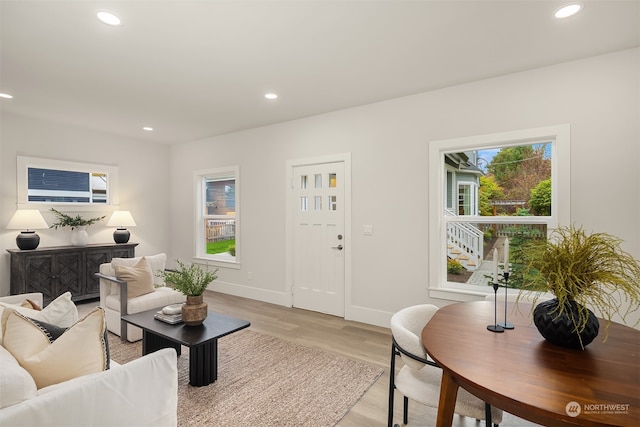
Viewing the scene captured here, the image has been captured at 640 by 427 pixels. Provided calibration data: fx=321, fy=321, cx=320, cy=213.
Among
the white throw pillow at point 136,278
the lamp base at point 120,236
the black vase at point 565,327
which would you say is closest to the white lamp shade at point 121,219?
the lamp base at point 120,236

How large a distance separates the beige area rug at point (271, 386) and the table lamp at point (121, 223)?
233 cm

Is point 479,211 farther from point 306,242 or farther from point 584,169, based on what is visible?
point 306,242

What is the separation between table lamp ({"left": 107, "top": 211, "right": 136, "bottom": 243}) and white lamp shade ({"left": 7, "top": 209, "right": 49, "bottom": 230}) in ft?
2.81

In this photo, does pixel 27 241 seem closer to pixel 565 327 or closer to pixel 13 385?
pixel 13 385

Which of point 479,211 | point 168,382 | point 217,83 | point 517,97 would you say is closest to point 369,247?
point 479,211

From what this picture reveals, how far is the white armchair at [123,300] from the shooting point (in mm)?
3207

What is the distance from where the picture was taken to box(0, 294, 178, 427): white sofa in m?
0.95

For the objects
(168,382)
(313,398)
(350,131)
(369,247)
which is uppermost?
(350,131)

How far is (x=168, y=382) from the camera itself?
1274mm

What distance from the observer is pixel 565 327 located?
136 centimetres

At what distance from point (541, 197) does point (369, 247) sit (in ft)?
5.90

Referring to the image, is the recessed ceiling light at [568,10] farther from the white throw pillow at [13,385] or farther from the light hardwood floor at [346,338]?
the white throw pillow at [13,385]

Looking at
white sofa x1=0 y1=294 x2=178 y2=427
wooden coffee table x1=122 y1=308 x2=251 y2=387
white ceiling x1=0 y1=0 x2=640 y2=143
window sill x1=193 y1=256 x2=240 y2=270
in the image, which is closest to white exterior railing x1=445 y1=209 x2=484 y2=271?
white ceiling x1=0 y1=0 x2=640 y2=143

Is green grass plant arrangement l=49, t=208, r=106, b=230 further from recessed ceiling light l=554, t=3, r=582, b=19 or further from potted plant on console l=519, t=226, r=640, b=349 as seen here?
recessed ceiling light l=554, t=3, r=582, b=19
